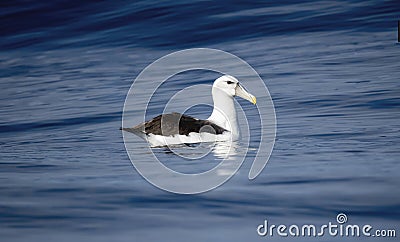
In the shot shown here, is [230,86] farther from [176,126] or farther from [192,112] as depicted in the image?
[192,112]

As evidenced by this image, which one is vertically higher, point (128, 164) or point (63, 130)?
point (63, 130)

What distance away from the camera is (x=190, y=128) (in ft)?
37.2

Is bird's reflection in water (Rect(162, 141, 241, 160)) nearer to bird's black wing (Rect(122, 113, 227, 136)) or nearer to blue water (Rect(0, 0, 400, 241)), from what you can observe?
bird's black wing (Rect(122, 113, 227, 136))

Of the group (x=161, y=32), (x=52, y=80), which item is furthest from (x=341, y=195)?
(x=161, y=32)

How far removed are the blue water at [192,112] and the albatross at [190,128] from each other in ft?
1.63

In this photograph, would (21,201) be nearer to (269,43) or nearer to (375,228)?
(375,228)

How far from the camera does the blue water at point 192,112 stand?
7.54m

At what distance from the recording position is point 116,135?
41.9 ft

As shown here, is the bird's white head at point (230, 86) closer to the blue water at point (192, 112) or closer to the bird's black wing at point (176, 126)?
the blue water at point (192, 112)

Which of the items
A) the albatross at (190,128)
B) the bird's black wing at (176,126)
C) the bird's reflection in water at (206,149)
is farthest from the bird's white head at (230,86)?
the bird's reflection in water at (206,149)

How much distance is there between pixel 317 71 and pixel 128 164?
28.5ft

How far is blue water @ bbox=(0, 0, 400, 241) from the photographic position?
7.54 m

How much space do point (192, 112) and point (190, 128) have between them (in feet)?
11.7

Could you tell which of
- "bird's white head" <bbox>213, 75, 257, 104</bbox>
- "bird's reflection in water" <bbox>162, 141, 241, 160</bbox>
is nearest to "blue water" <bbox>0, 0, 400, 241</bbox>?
"bird's reflection in water" <bbox>162, 141, 241, 160</bbox>
